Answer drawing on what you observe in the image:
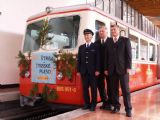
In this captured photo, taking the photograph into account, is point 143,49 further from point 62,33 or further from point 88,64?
point 88,64

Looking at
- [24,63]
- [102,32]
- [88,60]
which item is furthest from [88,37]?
[24,63]

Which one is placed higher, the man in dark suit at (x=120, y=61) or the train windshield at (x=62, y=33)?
the train windshield at (x=62, y=33)

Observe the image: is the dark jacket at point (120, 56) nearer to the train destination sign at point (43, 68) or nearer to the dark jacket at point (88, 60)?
the dark jacket at point (88, 60)

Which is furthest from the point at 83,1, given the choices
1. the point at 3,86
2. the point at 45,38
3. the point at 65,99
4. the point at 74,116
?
the point at 74,116

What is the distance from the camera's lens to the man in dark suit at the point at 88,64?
628cm

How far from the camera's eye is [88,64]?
6.30 meters

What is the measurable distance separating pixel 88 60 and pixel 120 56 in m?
0.73

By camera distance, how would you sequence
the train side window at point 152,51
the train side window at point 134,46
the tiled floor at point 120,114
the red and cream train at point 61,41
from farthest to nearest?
the train side window at point 152,51 → the train side window at point 134,46 → the red and cream train at point 61,41 → the tiled floor at point 120,114

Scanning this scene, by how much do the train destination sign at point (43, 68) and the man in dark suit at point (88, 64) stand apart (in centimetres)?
82

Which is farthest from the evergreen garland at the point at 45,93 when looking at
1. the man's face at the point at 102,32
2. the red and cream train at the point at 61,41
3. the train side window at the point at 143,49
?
the train side window at the point at 143,49

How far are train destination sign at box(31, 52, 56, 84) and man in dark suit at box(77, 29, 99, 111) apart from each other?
819 mm

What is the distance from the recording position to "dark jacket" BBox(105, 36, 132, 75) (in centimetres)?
596

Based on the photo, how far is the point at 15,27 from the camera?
10102 mm

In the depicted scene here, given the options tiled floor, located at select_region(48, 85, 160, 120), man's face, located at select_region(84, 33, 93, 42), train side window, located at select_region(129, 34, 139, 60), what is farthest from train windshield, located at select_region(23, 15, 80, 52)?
A: train side window, located at select_region(129, 34, 139, 60)
